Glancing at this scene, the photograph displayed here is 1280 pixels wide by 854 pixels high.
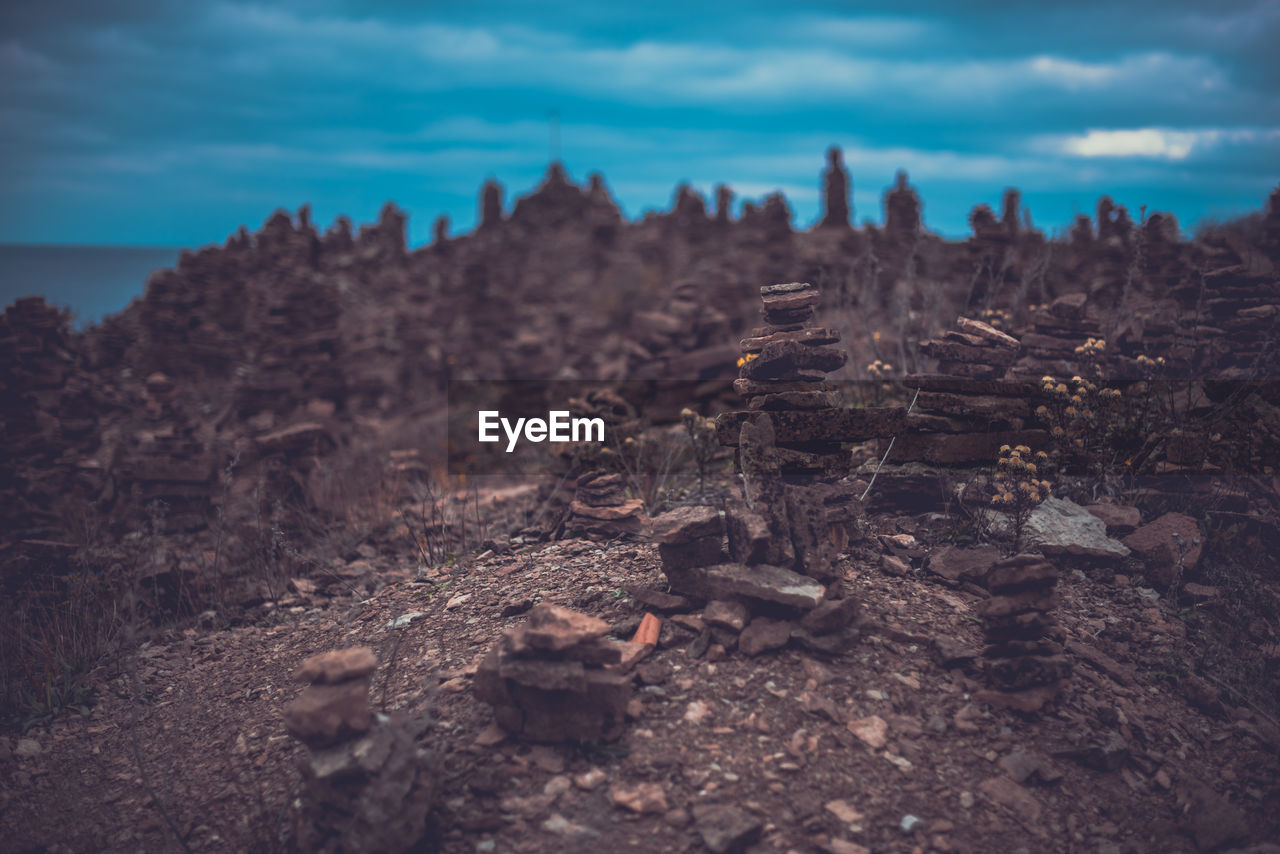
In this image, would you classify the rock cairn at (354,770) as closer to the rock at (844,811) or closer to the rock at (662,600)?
the rock at (662,600)

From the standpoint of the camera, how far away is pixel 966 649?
431cm

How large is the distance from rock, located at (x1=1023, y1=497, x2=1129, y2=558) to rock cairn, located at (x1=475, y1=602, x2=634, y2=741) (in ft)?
11.4

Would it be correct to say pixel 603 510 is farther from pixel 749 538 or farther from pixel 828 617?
pixel 828 617

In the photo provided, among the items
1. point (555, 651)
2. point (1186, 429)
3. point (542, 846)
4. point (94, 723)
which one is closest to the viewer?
point (542, 846)

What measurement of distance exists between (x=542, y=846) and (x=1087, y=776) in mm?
2865

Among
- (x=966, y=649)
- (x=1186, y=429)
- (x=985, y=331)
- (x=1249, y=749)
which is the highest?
(x=985, y=331)

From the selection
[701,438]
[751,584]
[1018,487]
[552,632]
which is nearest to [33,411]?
[701,438]

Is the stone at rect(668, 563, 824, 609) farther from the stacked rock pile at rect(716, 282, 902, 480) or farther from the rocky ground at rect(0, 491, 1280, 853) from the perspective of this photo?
the stacked rock pile at rect(716, 282, 902, 480)

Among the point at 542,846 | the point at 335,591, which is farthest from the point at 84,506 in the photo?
the point at 542,846

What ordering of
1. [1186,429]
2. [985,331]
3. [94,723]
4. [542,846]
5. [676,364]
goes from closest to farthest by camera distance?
[542,846], [94,723], [1186,429], [985,331], [676,364]

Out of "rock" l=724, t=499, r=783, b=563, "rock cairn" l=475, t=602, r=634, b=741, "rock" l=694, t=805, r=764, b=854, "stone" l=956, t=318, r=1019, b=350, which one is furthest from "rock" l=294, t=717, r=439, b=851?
"stone" l=956, t=318, r=1019, b=350

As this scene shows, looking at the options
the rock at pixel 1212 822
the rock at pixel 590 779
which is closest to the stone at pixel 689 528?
the rock at pixel 590 779

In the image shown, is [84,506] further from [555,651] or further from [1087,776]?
[1087,776]

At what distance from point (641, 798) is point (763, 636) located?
1231 millimetres
